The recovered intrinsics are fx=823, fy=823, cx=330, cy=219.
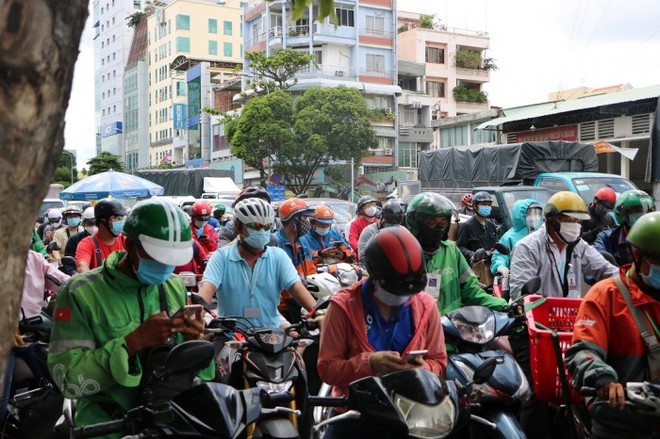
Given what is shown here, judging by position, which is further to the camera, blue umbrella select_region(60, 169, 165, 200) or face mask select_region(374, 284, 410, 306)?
blue umbrella select_region(60, 169, 165, 200)

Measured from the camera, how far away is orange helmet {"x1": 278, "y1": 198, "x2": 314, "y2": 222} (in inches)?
354

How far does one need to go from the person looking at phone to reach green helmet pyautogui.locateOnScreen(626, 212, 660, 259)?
990mm

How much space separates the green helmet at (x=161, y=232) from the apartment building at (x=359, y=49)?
54645 millimetres

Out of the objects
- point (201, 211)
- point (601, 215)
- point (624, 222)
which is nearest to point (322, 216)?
point (201, 211)

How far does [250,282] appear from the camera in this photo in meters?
5.85

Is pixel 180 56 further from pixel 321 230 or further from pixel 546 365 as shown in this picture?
pixel 546 365

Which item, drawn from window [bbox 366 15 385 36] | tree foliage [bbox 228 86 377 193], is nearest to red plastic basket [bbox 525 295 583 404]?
tree foliage [bbox 228 86 377 193]

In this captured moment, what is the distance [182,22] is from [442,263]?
9772 centimetres

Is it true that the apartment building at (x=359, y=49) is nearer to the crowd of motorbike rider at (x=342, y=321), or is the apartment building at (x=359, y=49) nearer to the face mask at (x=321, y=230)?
the face mask at (x=321, y=230)

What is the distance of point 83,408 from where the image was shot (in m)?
3.56

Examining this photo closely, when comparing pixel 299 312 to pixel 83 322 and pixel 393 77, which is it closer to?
pixel 83 322

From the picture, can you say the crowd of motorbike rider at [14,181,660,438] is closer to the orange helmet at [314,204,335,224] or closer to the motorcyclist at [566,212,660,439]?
the motorcyclist at [566,212,660,439]

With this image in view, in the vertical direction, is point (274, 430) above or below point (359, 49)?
below

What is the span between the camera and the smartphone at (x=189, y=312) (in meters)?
3.38
